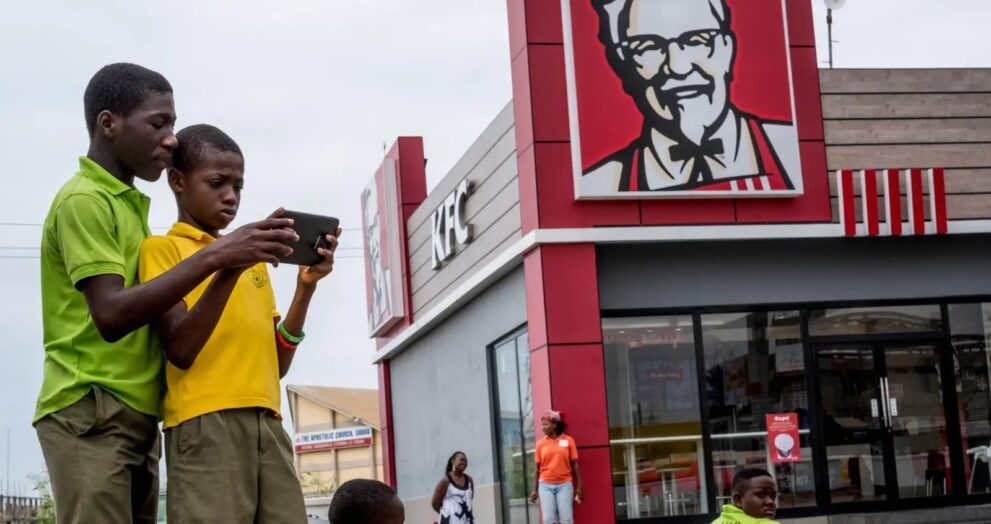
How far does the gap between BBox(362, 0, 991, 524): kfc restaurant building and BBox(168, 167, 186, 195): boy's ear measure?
11.3 metres

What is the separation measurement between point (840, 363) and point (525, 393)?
368cm

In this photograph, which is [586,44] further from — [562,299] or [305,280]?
[305,280]

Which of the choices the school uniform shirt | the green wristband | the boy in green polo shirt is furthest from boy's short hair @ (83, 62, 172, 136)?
the school uniform shirt

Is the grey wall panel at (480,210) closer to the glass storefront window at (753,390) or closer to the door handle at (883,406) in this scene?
the glass storefront window at (753,390)

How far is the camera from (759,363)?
50.8 feet

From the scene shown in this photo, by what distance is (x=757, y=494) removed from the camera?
275 inches

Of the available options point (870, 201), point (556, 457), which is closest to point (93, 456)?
point (556, 457)

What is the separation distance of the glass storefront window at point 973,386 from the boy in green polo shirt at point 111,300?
14.3m

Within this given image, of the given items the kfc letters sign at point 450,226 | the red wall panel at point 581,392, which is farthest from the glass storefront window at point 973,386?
the kfc letters sign at point 450,226

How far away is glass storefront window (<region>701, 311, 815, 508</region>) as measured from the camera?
1527 cm

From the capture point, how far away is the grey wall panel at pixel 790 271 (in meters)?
15.3

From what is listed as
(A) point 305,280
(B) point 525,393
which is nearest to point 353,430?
(B) point 525,393

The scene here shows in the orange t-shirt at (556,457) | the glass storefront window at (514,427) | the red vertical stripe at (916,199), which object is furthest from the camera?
the glass storefront window at (514,427)

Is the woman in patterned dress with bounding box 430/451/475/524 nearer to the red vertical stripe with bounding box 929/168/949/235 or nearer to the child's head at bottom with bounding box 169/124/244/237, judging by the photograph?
the red vertical stripe with bounding box 929/168/949/235
